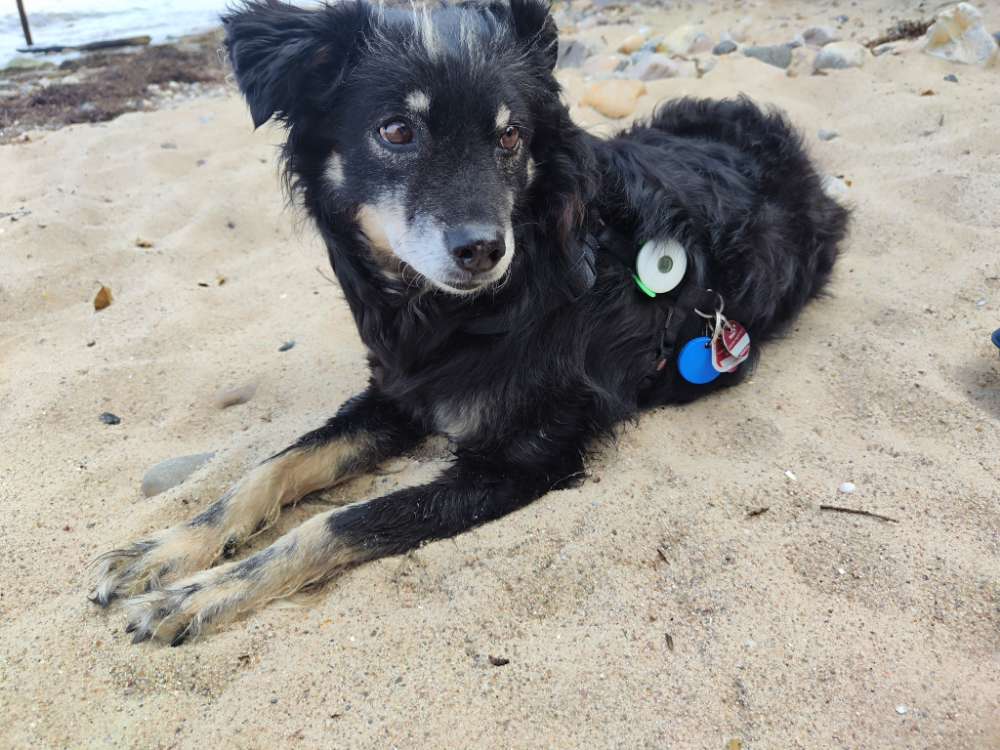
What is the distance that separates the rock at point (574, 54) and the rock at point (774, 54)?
172 cm

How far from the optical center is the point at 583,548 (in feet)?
7.59

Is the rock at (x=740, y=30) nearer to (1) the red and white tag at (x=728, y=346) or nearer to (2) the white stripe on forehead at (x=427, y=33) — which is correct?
(1) the red and white tag at (x=728, y=346)

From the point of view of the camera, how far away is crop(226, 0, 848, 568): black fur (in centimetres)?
242

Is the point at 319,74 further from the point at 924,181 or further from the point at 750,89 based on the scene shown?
the point at 750,89

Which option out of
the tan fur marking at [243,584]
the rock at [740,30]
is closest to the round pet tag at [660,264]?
the tan fur marking at [243,584]

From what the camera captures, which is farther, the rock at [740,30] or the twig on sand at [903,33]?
the rock at [740,30]

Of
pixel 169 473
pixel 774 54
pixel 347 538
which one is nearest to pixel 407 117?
pixel 347 538

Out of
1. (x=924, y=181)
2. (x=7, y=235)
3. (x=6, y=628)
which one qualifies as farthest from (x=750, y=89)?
Result: (x=6, y=628)

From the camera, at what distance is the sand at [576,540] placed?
6.12ft

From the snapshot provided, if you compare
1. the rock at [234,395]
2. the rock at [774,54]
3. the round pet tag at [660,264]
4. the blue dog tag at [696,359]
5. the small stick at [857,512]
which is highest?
the round pet tag at [660,264]

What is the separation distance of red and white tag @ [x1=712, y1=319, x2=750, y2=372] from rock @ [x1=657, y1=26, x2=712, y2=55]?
5138 mm

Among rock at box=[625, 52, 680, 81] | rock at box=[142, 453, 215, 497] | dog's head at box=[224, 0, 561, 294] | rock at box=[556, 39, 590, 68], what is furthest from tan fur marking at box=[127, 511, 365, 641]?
rock at box=[556, 39, 590, 68]

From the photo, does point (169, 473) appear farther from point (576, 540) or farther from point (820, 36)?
point (820, 36)

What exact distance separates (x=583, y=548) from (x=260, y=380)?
1.92 m
